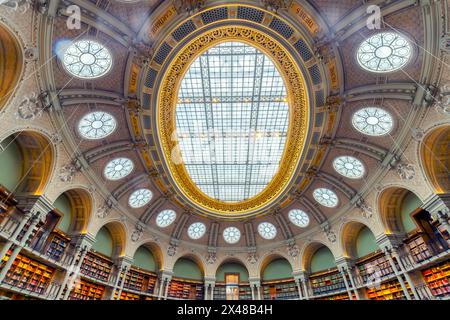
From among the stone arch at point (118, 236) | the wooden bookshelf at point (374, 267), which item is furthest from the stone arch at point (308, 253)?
the stone arch at point (118, 236)

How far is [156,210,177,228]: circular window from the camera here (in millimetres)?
22344

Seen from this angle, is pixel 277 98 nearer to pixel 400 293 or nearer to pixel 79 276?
pixel 400 293

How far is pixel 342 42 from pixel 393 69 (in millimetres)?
2937

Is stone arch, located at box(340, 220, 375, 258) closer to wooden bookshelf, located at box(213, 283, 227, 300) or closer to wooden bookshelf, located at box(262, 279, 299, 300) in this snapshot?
wooden bookshelf, located at box(262, 279, 299, 300)

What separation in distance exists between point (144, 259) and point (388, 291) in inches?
783

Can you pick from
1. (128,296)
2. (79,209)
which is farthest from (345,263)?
(79,209)

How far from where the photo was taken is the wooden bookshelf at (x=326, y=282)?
65.7 feet

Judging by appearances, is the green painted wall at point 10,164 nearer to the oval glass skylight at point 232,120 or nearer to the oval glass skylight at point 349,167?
the oval glass skylight at point 232,120

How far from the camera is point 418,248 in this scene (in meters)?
15.4

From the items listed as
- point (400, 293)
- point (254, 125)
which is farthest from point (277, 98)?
point (400, 293)

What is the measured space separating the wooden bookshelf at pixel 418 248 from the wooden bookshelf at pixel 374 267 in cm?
206

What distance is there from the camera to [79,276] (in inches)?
645

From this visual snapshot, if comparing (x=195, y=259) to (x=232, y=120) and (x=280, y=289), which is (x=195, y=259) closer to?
(x=280, y=289)

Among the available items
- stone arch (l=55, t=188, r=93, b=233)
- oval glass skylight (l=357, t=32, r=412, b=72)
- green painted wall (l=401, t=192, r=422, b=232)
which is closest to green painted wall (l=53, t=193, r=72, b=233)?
stone arch (l=55, t=188, r=93, b=233)
